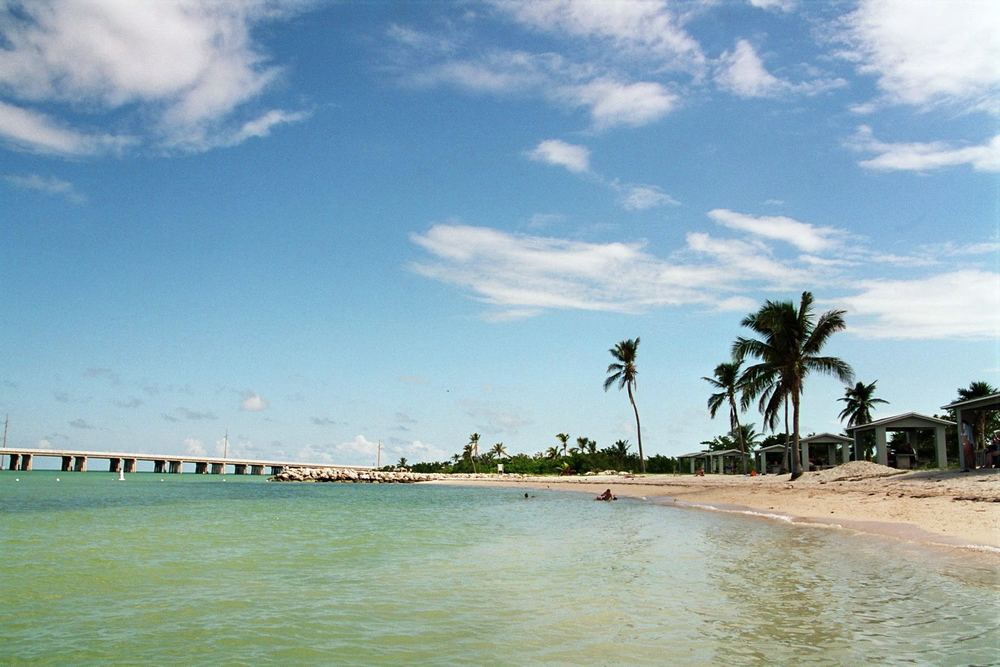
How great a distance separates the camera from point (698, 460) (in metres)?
64.4

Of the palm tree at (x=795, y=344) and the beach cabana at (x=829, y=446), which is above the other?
the palm tree at (x=795, y=344)

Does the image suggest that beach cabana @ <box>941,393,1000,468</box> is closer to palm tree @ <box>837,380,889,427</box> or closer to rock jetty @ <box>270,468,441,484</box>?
palm tree @ <box>837,380,889,427</box>

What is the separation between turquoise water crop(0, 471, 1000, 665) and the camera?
23.0 ft

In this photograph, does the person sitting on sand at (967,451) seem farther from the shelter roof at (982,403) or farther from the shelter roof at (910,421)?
the shelter roof at (910,421)

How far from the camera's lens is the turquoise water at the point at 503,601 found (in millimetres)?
7012

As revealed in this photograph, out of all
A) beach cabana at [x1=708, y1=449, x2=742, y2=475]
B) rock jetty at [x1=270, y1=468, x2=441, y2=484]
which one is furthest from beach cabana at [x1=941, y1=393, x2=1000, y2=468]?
rock jetty at [x1=270, y1=468, x2=441, y2=484]

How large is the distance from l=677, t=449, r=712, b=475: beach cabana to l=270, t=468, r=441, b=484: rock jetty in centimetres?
3230

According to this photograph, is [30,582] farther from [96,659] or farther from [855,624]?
[855,624]

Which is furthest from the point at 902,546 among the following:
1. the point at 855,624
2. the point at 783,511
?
the point at 783,511

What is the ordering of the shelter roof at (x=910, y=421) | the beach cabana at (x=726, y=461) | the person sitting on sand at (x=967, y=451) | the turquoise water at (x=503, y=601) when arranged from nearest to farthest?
the turquoise water at (x=503, y=601) < the person sitting on sand at (x=967, y=451) < the shelter roof at (x=910, y=421) < the beach cabana at (x=726, y=461)

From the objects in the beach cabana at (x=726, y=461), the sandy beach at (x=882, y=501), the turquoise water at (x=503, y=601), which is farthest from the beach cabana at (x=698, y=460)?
the turquoise water at (x=503, y=601)

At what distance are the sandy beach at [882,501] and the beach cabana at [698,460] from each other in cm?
2504

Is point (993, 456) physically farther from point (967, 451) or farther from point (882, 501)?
point (882, 501)

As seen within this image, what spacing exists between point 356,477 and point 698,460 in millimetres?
46465
